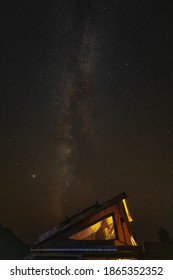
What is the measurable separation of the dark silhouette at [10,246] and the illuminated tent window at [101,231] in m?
32.6

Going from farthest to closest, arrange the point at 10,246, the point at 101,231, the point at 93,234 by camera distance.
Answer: the point at 10,246 < the point at 101,231 < the point at 93,234

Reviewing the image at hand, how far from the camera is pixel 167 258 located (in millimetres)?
7719

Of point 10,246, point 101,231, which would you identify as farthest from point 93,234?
point 10,246

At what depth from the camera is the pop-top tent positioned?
812cm

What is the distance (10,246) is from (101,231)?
117 ft

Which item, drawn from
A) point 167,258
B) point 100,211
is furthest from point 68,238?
point 167,258

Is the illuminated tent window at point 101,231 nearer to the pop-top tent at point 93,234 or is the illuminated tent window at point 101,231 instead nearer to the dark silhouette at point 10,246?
the pop-top tent at point 93,234

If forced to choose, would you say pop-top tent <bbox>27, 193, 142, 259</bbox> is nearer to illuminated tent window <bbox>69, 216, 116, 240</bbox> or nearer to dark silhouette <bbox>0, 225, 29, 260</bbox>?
illuminated tent window <bbox>69, 216, 116, 240</bbox>

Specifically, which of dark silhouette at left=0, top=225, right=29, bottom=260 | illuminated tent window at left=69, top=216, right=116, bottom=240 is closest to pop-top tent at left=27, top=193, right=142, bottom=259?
illuminated tent window at left=69, top=216, right=116, bottom=240

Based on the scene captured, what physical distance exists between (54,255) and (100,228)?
2.68 m

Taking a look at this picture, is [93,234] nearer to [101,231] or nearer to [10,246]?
[101,231]

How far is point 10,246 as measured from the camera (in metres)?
39.9

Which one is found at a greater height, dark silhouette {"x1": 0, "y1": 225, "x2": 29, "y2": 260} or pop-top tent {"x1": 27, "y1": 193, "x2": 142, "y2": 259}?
dark silhouette {"x1": 0, "y1": 225, "x2": 29, "y2": 260}
